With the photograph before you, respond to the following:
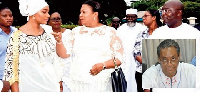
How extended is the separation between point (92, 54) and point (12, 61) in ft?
2.97

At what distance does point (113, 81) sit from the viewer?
4559 millimetres

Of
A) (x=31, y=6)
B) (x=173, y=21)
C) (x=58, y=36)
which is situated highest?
(x=31, y=6)

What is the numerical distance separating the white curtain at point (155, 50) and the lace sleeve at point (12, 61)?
126 centimetres

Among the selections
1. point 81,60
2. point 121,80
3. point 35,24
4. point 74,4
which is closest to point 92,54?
point 81,60

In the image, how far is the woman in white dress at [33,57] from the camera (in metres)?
4.07

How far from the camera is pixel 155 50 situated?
4.06 metres

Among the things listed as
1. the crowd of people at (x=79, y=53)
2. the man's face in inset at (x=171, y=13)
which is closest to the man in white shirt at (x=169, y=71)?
the crowd of people at (x=79, y=53)

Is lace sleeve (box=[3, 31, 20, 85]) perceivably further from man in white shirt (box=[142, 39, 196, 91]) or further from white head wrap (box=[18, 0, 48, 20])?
man in white shirt (box=[142, 39, 196, 91])

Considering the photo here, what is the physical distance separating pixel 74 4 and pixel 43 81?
1598cm

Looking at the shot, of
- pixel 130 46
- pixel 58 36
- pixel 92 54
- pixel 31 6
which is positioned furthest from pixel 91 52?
pixel 130 46

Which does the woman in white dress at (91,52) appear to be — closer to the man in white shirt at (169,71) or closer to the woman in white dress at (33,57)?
the woman in white dress at (33,57)

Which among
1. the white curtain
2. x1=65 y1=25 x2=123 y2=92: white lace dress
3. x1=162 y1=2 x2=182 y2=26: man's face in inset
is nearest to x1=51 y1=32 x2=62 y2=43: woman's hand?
x1=65 y1=25 x2=123 y2=92: white lace dress

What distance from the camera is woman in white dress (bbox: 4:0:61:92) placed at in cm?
407

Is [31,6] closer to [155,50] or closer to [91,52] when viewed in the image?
[91,52]
